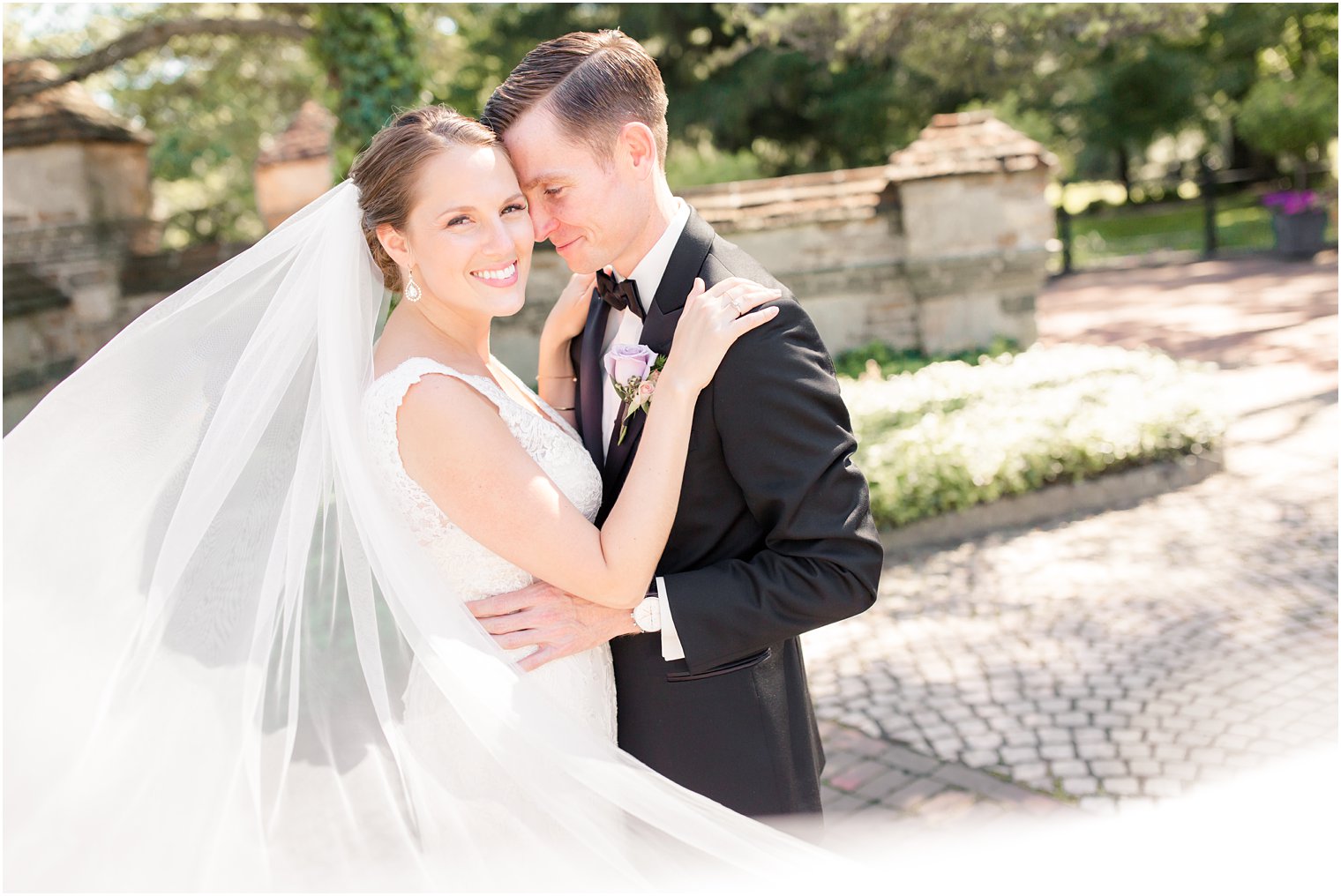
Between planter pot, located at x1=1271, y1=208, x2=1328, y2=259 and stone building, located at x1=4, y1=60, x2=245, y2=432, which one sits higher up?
stone building, located at x1=4, y1=60, x2=245, y2=432

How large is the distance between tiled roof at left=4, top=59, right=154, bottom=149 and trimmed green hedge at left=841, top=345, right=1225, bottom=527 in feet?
24.3

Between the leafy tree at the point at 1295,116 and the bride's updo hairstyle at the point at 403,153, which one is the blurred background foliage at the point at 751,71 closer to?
the leafy tree at the point at 1295,116

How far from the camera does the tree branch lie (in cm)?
1103

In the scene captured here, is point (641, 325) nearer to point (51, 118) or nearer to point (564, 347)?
point (564, 347)

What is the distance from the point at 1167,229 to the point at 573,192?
25.6 metres

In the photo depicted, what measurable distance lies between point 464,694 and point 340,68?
9142 millimetres

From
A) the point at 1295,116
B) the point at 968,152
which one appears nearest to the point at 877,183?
the point at 968,152

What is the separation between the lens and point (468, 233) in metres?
2.22

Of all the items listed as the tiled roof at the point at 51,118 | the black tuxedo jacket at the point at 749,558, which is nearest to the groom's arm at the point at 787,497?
the black tuxedo jacket at the point at 749,558

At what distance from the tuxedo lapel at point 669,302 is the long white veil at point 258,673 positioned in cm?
51

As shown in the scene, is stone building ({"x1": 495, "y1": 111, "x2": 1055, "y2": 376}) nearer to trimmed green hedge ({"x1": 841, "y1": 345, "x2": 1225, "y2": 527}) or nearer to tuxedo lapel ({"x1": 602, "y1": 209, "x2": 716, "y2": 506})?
trimmed green hedge ({"x1": 841, "y1": 345, "x2": 1225, "y2": 527})

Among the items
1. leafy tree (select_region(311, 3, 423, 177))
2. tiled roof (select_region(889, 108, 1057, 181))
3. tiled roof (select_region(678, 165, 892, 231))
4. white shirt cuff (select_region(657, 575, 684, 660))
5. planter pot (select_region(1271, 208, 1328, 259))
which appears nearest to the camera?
white shirt cuff (select_region(657, 575, 684, 660))

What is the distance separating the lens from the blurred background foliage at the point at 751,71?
9.97 metres

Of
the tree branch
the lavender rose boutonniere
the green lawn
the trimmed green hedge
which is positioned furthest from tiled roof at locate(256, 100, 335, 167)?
the green lawn
